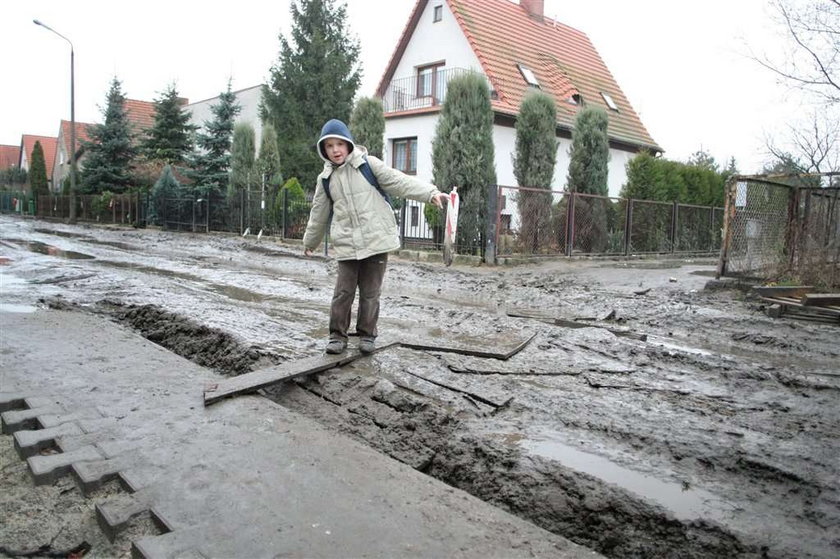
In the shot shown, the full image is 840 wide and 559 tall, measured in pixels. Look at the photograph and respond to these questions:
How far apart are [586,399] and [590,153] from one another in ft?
51.6

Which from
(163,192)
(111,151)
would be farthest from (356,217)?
(111,151)

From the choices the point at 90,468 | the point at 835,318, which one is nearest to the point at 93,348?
the point at 90,468

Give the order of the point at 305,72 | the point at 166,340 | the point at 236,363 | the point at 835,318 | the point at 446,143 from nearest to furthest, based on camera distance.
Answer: the point at 236,363 < the point at 166,340 < the point at 835,318 < the point at 446,143 < the point at 305,72

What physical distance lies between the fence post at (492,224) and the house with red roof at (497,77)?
29.6ft

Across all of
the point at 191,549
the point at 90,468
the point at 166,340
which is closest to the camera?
the point at 191,549

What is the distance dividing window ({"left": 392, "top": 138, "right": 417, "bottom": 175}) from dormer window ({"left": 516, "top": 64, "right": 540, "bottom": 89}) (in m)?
5.14

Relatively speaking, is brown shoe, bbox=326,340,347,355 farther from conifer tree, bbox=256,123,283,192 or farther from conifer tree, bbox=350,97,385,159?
conifer tree, bbox=256,123,283,192

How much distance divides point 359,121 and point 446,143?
5161 mm

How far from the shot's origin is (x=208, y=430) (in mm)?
3367

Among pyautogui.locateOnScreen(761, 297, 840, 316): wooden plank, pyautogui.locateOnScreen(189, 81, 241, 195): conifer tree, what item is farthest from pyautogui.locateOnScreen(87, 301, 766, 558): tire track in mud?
pyautogui.locateOnScreen(189, 81, 241, 195): conifer tree

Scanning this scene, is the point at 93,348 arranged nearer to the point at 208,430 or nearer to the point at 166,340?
the point at 166,340

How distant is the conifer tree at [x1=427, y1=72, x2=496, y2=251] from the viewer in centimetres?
1605

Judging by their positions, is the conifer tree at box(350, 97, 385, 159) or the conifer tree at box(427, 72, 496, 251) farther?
the conifer tree at box(350, 97, 385, 159)

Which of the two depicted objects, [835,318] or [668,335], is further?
[835,318]
